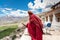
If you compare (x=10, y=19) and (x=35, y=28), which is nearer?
(x=35, y=28)

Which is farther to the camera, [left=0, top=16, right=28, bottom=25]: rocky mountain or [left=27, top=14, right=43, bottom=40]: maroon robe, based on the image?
[left=0, top=16, right=28, bottom=25]: rocky mountain

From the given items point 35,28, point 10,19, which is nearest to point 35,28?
point 35,28

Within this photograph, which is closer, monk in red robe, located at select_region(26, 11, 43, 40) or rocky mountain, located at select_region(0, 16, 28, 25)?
monk in red robe, located at select_region(26, 11, 43, 40)

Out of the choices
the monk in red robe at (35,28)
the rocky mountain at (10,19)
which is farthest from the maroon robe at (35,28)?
the rocky mountain at (10,19)

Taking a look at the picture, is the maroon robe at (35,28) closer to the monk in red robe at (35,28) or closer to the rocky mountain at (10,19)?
the monk in red robe at (35,28)

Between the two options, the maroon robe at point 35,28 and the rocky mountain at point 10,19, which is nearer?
the maroon robe at point 35,28

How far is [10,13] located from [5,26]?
66 cm

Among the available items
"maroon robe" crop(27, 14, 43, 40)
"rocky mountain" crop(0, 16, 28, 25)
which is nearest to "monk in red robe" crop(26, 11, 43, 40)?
"maroon robe" crop(27, 14, 43, 40)

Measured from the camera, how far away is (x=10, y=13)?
6980 millimetres

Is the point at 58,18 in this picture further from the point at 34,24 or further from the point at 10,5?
the point at 34,24

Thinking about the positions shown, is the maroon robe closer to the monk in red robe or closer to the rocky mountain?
the monk in red robe

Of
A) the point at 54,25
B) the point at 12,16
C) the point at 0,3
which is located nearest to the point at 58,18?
the point at 54,25

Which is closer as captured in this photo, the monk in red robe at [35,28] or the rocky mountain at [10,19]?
the monk in red robe at [35,28]

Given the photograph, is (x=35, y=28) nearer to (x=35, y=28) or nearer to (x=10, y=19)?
(x=35, y=28)
